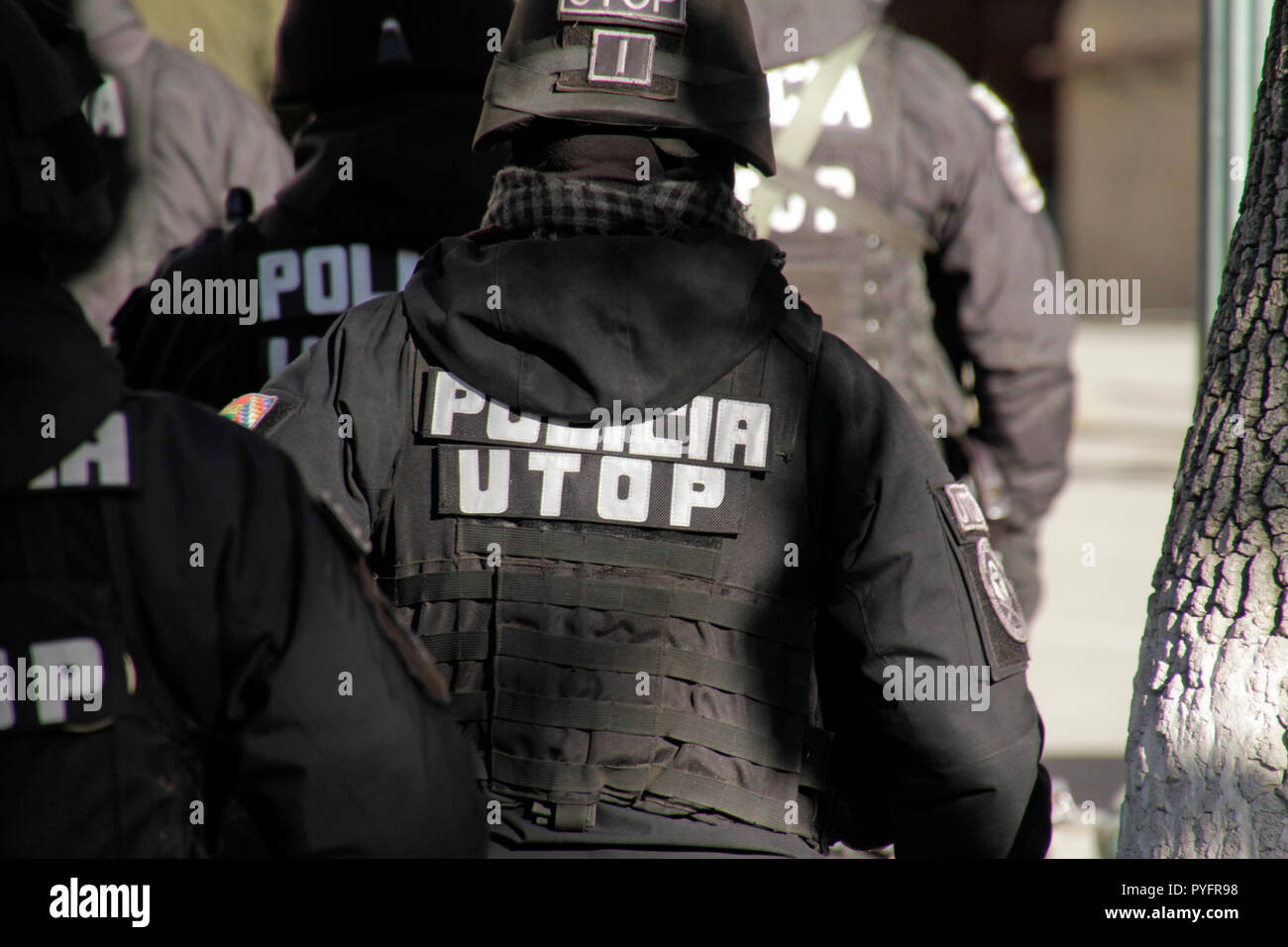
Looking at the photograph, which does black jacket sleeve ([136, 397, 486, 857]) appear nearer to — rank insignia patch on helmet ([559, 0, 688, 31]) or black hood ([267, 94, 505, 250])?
rank insignia patch on helmet ([559, 0, 688, 31])

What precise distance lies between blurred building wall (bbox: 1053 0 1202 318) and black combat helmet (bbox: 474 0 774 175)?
17.1 m

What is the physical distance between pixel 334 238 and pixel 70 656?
5.62 ft

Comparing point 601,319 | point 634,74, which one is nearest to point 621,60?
point 634,74

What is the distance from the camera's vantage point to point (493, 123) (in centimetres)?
215

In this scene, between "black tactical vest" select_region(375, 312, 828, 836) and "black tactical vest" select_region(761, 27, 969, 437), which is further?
"black tactical vest" select_region(761, 27, 969, 437)

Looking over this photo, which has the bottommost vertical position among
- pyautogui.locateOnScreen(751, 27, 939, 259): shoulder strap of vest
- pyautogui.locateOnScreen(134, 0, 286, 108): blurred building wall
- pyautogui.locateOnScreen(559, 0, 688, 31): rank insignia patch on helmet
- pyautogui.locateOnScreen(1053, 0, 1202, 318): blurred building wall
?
pyautogui.locateOnScreen(559, 0, 688, 31): rank insignia patch on helmet

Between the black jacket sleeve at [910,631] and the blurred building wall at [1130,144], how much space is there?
17169 mm

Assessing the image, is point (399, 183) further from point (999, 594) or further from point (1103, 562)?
point (1103, 562)

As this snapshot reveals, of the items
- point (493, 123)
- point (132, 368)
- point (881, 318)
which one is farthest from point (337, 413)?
point (881, 318)

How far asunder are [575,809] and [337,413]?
639 millimetres

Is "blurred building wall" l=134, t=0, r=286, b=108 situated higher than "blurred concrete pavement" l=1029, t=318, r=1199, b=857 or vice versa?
"blurred building wall" l=134, t=0, r=286, b=108

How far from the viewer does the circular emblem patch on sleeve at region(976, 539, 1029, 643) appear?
2.05 metres

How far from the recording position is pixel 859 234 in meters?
3.64

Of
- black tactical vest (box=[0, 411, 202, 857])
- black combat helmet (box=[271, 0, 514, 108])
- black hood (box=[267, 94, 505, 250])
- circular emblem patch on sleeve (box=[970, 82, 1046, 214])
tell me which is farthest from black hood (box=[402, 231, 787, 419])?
circular emblem patch on sleeve (box=[970, 82, 1046, 214])
